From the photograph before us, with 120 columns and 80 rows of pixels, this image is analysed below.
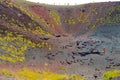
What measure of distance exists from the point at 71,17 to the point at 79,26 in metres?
4.05

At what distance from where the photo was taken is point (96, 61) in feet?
121

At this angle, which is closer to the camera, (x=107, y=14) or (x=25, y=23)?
(x=25, y=23)

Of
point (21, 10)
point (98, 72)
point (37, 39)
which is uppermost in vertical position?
point (21, 10)

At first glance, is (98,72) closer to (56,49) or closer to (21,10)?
(56,49)

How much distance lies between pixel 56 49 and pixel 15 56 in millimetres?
7511

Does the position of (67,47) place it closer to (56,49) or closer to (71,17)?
(56,49)

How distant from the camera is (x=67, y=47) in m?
40.5

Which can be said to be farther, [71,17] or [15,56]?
[71,17]

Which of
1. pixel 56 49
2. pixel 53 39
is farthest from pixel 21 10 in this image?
pixel 56 49

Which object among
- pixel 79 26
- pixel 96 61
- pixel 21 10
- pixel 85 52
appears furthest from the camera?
pixel 79 26

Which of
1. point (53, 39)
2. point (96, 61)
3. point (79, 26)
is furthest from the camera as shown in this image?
point (79, 26)

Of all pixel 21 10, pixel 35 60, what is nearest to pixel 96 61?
pixel 35 60

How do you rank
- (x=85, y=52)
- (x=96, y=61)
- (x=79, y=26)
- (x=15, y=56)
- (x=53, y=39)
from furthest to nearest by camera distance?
(x=79, y=26) < (x=53, y=39) < (x=85, y=52) < (x=96, y=61) < (x=15, y=56)

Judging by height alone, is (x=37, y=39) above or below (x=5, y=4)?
below
